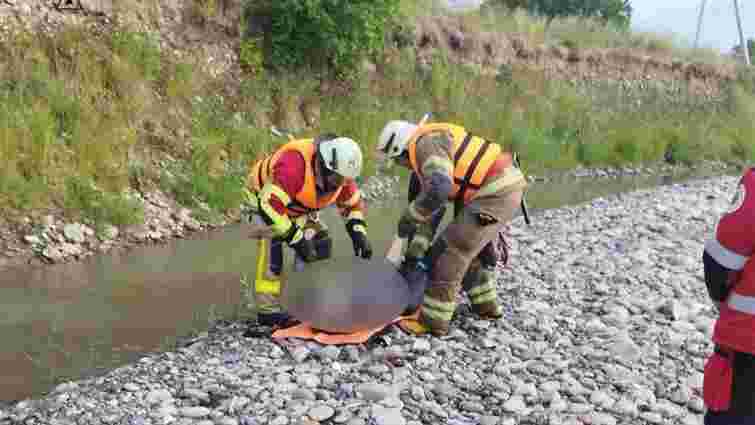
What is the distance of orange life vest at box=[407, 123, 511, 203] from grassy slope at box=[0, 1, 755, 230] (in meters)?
5.08

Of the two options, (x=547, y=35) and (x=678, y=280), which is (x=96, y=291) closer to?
(x=678, y=280)

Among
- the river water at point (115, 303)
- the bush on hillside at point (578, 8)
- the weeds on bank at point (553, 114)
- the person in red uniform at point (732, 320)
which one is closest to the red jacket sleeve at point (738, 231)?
the person in red uniform at point (732, 320)

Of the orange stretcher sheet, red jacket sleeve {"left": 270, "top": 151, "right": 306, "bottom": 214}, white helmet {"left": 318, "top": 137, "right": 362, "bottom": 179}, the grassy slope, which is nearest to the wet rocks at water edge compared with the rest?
the orange stretcher sheet

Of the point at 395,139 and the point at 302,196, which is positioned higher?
the point at 395,139

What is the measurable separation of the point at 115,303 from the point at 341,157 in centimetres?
306

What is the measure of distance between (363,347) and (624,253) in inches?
189

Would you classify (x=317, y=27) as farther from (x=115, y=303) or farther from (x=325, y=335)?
(x=325, y=335)

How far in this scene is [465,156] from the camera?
5.63 metres

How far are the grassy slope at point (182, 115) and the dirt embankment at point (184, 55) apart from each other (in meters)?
0.20

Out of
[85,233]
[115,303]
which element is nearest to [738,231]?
[115,303]

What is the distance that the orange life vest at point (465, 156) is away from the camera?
221 inches

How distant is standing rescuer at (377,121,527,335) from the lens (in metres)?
5.60

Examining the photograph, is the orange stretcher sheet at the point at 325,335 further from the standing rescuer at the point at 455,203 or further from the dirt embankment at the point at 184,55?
the dirt embankment at the point at 184,55

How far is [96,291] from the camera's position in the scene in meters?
7.31
